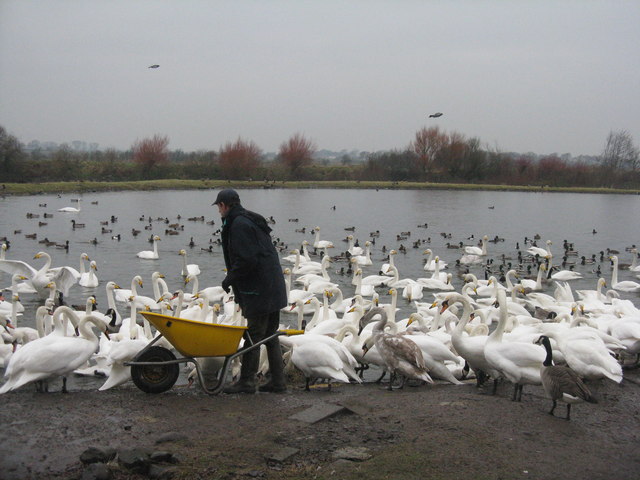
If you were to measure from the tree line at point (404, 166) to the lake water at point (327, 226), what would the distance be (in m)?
A: 12.7

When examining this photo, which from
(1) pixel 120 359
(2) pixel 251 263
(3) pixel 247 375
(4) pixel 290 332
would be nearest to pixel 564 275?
(4) pixel 290 332

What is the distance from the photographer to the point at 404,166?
80.6 m

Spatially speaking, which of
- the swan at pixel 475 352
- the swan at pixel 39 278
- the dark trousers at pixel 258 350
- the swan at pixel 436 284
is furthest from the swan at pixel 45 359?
the swan at pixel 436 284

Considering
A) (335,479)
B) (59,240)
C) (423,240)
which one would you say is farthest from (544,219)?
(335,479)

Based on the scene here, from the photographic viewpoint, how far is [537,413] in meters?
6.86

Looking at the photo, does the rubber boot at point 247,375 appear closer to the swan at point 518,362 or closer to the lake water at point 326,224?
the swan at point 518,362

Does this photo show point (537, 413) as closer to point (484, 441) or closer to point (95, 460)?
point (484, 441)

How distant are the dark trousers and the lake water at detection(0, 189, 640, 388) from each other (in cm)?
253

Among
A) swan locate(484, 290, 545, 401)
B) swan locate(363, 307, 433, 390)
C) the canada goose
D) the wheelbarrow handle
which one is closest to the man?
the wheelbarrow handle

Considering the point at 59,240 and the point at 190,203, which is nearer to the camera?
the point at 59,240

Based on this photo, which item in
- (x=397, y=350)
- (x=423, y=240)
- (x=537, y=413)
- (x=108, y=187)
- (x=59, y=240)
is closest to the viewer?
(x=537, y=413)

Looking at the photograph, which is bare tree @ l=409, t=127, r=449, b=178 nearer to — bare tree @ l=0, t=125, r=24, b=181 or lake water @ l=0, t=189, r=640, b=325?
lake water @ l=0, t=189, r=640, b=325

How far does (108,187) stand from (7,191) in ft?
33.8

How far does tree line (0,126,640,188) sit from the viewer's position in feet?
240
